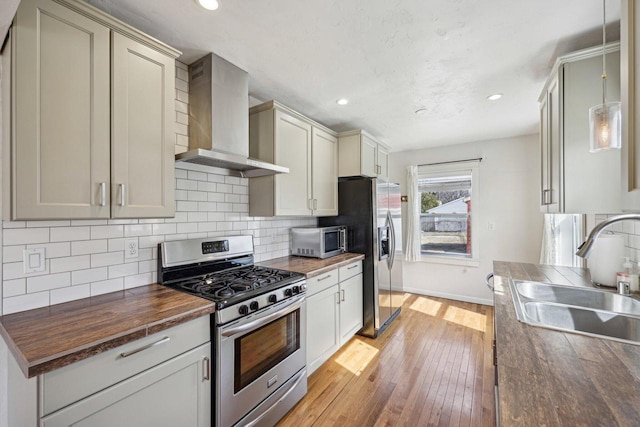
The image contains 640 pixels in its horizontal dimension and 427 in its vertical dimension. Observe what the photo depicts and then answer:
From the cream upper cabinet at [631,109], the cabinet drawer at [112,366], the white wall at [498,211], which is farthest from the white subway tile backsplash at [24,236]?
the white wall at [498,211]

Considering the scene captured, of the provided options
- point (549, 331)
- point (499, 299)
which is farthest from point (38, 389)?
point (499, 299)

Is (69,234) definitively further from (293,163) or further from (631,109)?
(631,109)

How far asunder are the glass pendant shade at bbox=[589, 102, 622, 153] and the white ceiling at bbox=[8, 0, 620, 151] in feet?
1.81

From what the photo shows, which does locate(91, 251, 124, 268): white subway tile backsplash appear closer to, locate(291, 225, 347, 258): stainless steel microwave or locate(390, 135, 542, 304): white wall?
locate(291, 225, 347, 258): stainless steel microwave

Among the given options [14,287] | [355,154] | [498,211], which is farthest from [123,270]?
[498,211]

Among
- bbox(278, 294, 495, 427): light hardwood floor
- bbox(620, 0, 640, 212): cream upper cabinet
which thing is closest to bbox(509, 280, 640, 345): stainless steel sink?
bbox(620, 0, 640, 212): cream upper cabinet

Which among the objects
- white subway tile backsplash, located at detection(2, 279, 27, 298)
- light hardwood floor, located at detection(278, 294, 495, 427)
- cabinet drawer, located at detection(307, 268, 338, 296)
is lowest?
light hardwood floor, located at detection(278, 294, 495, 427)

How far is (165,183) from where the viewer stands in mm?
1590

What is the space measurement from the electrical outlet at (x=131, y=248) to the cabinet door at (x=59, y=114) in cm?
43

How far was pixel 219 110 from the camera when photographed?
Result: 1904 mm

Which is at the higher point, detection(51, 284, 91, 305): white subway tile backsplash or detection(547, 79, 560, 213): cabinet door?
detection(547, 79, 560, 213): cabinet door

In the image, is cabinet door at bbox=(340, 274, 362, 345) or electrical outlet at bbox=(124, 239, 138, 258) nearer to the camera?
Answer: electrical outlet at bbox=(124, 239, 138, 258)

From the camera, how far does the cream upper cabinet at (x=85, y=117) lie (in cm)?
113

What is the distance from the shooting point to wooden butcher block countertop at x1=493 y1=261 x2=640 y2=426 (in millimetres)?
695
